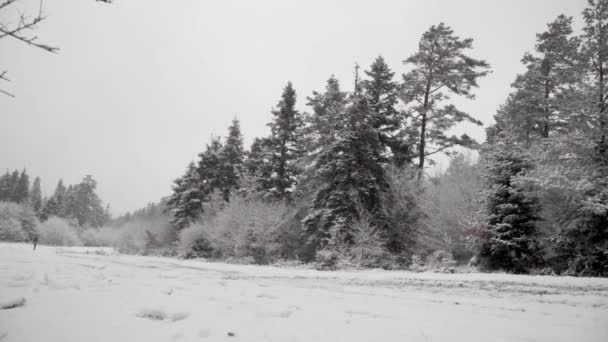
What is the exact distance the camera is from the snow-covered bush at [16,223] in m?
61.8

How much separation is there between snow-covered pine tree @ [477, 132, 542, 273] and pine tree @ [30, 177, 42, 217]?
101 meters

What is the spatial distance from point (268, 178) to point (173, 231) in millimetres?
17115

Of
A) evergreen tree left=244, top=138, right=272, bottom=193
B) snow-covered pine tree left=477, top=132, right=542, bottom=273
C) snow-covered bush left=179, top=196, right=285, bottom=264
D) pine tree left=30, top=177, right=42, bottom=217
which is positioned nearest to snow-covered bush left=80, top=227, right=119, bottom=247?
pine tree left=30, top=177, right=42, bottom=217

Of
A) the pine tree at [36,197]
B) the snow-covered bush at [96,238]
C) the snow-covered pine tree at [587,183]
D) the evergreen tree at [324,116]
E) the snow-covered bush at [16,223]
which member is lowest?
the snow-covered bush at [96,238]

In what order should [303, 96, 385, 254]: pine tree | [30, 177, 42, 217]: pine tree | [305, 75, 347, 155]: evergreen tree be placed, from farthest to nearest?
[30, 177, 42, 217]: pine tree → [305, 75, 347, 155]: evergreen tree → [303, 96, 385, 254]: pine tree

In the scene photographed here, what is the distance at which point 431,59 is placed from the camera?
80.3ft

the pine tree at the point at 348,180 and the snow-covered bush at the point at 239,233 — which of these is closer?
the pine tree at the point at 348,180

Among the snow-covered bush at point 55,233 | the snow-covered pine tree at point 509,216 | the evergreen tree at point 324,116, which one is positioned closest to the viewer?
the snow-covered pine tree at point 509,216

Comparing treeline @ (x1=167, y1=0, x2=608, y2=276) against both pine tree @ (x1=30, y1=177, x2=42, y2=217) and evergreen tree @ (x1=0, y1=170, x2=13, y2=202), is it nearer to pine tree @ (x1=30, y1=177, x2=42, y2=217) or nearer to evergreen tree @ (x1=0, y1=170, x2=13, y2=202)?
pine tree @ (x1=30, y1=177, x2=42, y2=217)

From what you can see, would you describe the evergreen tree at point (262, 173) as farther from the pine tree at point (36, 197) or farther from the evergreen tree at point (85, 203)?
the evergreen tree at point (85, 203)

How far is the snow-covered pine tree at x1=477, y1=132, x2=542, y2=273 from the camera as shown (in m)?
14.8

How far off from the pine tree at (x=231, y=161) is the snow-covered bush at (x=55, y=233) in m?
51.3

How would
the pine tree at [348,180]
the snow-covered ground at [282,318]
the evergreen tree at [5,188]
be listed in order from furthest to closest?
the evergreen tree at [5,188], the pine tree at [348,180], the snow-covered ground at [282,318]

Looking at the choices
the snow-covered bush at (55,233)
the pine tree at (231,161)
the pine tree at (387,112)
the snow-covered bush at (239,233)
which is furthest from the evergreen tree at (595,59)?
the snow-covered bush at (55,233)
